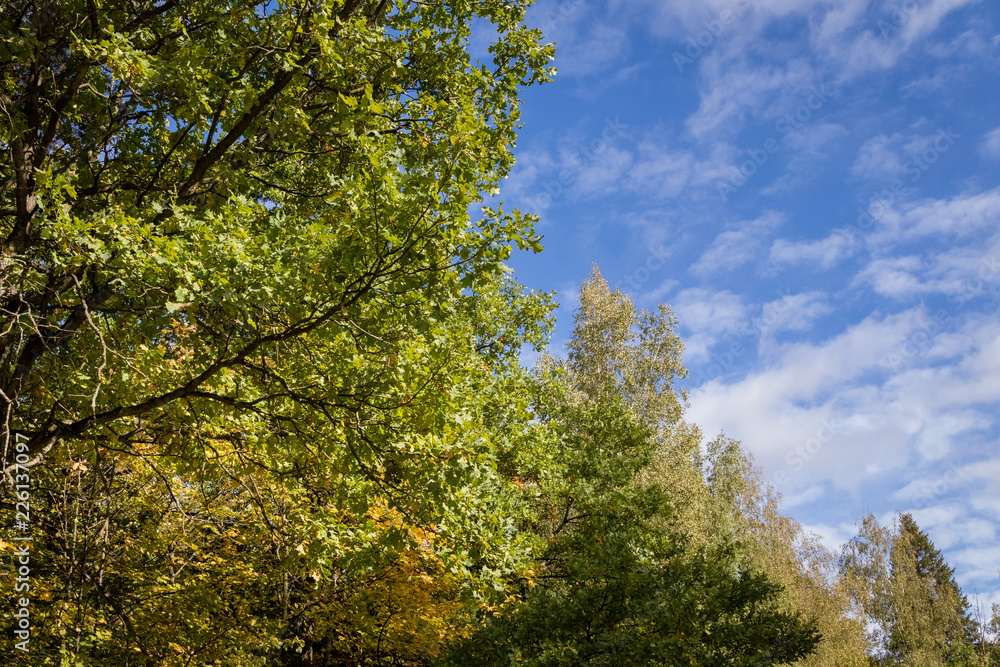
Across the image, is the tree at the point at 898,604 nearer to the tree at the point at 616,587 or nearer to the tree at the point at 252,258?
the tree at the point at 616,587

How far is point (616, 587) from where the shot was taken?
28.7ft

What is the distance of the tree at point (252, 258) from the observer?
4.75m

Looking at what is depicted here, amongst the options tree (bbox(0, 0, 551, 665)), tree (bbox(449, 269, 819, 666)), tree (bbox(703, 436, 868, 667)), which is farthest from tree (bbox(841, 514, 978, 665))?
tree (bbox(0, 0, 551, 665))

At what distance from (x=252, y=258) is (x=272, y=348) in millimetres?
1179

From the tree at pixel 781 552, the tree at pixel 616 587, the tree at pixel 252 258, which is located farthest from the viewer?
the tree at pixel 781 552

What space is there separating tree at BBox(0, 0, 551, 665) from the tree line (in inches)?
1.5

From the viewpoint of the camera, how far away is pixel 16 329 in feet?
18.7

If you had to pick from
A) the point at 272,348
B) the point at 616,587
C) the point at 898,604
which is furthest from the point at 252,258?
the point at 898,604

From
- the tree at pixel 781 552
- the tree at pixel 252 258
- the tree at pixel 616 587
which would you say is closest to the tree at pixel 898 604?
the tree at pixel 781 552

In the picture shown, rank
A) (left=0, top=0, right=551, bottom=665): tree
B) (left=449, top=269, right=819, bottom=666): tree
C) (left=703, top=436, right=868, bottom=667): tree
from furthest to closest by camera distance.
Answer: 1. (left=703, top=436, right=868, bottom=667): tree
2. (left=449, top=269, right=819, bottom=666): tree
3. (left=0, top=0, right=551, bottom=665): tree

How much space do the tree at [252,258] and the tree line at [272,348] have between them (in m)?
0.04

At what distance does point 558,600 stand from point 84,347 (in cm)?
635

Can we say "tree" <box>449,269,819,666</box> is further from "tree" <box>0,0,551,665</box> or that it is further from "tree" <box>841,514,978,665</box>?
"tree" <box>841,514,978,665</box>

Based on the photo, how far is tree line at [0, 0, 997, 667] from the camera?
15.9ft
